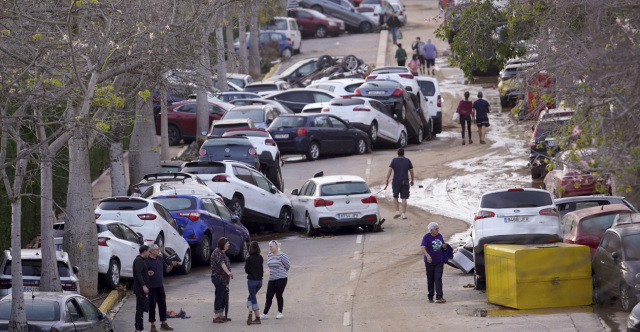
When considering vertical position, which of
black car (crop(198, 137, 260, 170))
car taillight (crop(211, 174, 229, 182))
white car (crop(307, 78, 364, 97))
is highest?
white car (crop(307, 78, 364, 97))

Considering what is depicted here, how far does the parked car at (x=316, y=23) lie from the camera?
2532 inches

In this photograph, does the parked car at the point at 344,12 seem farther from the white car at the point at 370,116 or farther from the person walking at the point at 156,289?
the person walking at the point at 156,289

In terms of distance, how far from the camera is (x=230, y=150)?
89.2 feet

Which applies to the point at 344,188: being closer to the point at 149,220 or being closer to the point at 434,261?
the point at 149,220

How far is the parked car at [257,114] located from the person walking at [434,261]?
17059 mm

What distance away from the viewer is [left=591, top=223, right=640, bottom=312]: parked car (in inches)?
581

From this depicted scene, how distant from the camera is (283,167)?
33.1m

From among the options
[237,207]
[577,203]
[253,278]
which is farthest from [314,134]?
[253,278]

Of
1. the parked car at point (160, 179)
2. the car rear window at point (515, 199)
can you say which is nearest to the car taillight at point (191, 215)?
the parked car at point (160, 179)

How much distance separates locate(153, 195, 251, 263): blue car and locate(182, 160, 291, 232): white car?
2332mm

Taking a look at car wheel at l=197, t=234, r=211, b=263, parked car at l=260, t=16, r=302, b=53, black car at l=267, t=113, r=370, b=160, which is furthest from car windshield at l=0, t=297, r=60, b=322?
parked car at l=260, t=16, r=302, b=53

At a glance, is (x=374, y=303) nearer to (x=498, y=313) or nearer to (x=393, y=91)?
(x=498, y=313)

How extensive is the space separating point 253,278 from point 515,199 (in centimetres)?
501

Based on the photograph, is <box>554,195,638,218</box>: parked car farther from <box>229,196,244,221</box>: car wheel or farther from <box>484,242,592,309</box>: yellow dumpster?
<box>229,196,244,221</box>: car wheel
